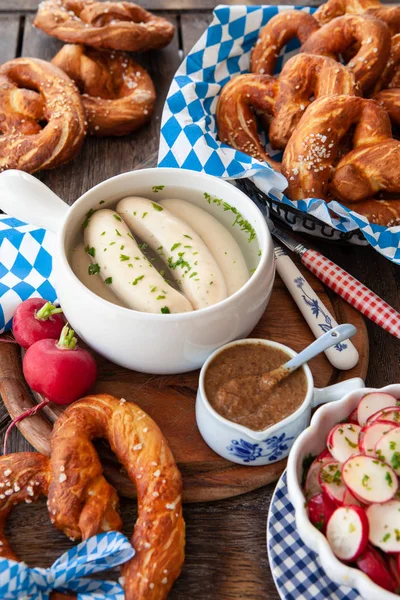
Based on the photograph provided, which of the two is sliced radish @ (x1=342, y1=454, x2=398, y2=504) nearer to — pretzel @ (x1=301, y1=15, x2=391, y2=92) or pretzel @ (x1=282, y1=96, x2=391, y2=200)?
pretzel @ (x1=282, y1=96, x2=391, y2=200)

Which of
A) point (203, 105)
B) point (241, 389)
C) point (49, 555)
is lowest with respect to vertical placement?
point (49, 555)

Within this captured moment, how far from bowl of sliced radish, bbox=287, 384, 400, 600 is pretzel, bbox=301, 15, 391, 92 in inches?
36.7

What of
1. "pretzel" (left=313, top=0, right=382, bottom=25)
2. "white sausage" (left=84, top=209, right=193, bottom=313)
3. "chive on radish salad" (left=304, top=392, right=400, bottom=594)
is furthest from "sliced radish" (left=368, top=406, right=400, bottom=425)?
"pretzel" (left=313, top=0, right=382, bottom=25)

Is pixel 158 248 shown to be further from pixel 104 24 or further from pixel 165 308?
pixel 104 24

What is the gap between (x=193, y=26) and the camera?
2.14 m

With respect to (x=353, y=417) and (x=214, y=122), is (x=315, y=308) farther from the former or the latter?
(x=214, y=122)

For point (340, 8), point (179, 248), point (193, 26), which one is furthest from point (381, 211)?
point (193, 26)

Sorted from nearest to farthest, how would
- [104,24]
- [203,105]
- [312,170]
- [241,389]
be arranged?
[241,389] → [312,170] → [203,105] → [104,24]

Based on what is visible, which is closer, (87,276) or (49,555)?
(49,555)

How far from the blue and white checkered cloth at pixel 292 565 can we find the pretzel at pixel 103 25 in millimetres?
1352

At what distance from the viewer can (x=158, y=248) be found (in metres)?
1.20

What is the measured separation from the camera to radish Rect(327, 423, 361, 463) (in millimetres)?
884

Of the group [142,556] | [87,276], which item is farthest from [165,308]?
[142,556]

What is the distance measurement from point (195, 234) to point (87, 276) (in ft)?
0.70
